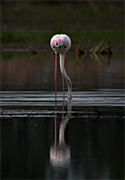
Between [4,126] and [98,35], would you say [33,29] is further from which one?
[4,126]

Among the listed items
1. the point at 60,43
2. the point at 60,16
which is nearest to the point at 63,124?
the point at 60,43

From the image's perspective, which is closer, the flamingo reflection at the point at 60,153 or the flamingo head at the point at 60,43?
the flamingo reflection at the point at 60,153

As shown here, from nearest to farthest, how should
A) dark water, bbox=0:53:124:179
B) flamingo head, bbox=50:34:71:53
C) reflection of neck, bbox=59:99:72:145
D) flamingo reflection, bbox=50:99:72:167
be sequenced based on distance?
1. dark water, bbox=0:53:124:179
2. flamingo reflection, bbox=50:99:72:167
3. reflection of neck, bbox=59:99:72:145
4. flamingo head, bbox=50:34:71:53

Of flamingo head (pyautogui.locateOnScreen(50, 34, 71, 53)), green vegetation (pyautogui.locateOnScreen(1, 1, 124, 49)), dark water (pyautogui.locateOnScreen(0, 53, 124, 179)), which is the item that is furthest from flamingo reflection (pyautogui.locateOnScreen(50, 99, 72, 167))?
green vegetation (pyautogui.locateOnScreen(1, 1, 124, 49))

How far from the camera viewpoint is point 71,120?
10.3 metres

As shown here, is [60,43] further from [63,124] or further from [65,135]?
[65,135]

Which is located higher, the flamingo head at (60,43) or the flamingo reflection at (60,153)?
the flamingo head at (60,43)

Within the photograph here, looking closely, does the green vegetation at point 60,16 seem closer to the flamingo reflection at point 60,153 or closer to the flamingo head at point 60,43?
the flamingo head at point 60,43

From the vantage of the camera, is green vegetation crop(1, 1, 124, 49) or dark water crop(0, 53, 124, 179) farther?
green vegetation crop(1, 1, 124, 49)

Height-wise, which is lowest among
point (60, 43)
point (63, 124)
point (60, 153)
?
point (60, 153)

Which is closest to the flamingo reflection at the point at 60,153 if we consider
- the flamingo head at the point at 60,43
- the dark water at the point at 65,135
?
the dark water at the point at 65,135

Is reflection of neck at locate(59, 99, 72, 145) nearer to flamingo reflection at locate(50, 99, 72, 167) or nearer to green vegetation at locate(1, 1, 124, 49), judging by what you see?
flamingo reflection at locate(50, 99, 72, 167)

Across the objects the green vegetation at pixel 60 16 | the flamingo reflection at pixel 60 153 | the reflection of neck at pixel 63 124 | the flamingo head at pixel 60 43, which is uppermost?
the green vegetation at pixel 60 16

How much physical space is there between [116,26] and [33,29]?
50.7ft
